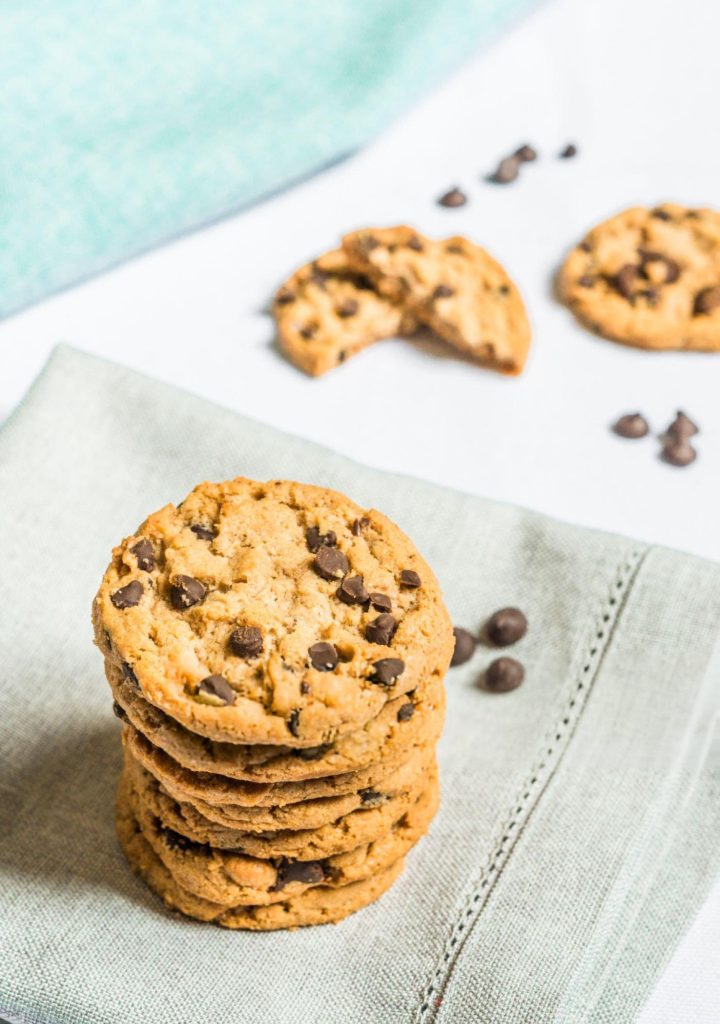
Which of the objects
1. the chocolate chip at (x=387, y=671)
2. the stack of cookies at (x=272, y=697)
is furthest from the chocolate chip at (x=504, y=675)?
the chocolate chip at (x=387, y=671)

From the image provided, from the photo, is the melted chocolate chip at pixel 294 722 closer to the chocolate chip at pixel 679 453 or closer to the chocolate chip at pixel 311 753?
the chocolate chip at pixel 311 753

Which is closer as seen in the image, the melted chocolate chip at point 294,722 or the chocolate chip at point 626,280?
the melted chocolate chip at point 294,722

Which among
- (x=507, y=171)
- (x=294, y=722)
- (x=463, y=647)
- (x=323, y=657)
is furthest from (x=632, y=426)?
(x=294, y=722)

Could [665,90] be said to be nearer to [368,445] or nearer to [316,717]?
[368,445]

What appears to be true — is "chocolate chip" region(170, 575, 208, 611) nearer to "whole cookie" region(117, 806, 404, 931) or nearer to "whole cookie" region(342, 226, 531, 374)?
"whole cookie" region(117, 806, 404, 931)

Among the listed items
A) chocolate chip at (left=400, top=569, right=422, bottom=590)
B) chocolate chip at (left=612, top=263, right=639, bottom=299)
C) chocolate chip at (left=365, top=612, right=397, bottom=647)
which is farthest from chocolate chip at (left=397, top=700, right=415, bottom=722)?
chocolate chip at (left=612, top=263, right=639, bottom=299)

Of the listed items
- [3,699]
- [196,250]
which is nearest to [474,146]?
[196,250]
